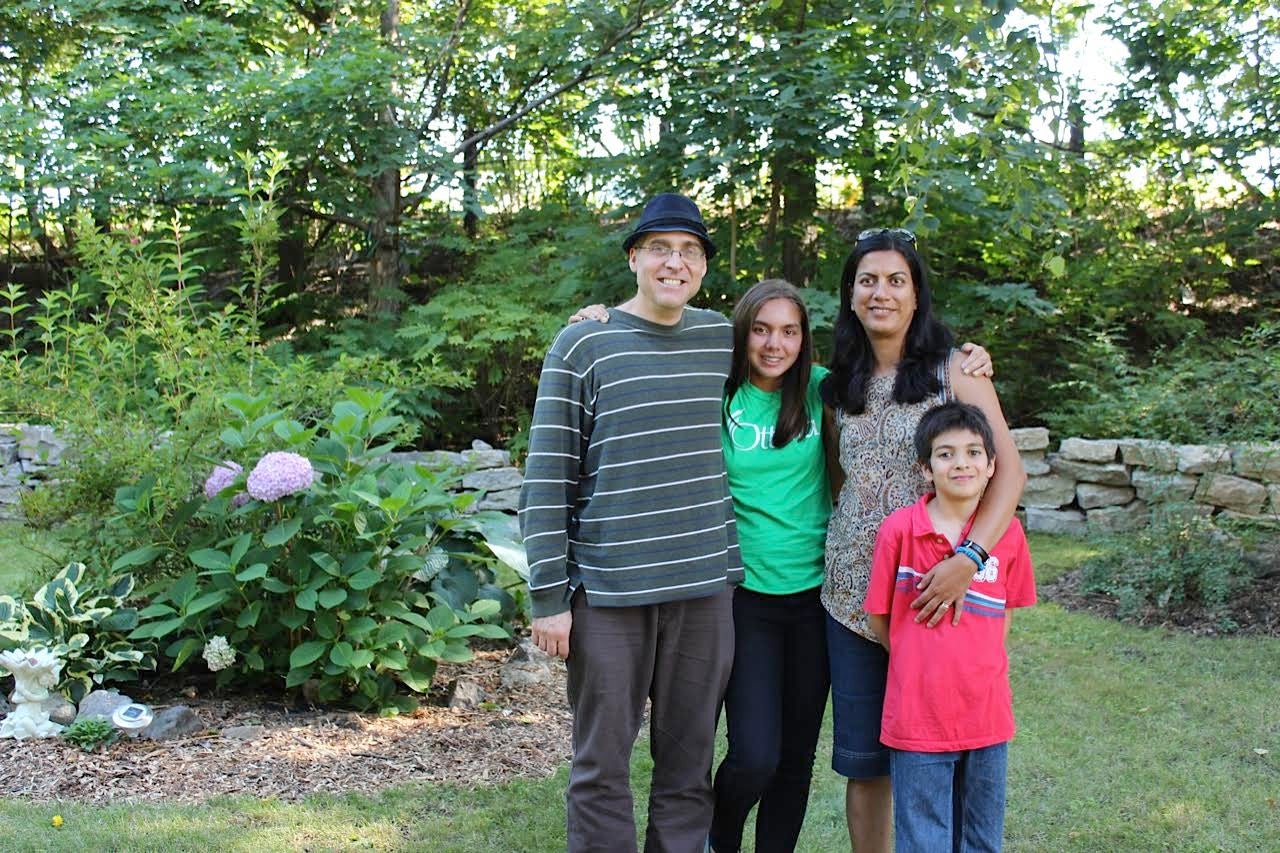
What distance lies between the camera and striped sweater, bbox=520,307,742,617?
2205mm

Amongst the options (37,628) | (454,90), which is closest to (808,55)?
(454,90)

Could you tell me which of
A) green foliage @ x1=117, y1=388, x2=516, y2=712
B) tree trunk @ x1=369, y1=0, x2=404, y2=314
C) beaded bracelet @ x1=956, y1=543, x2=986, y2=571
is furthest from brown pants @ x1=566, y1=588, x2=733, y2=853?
tree trunk @ x1=369, y1=0, x2=404, y2=314

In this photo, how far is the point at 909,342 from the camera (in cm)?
238

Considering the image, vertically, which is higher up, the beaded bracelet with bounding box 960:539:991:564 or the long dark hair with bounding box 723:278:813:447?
the long dark hair with bounding box 723:278:813:447

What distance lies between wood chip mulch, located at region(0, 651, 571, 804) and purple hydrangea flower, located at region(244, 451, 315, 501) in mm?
788

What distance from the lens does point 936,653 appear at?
213 centimetres

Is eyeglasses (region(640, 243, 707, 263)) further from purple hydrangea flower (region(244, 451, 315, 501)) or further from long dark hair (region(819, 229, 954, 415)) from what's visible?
purple hydrangea flower (region(244, 451, 315, 501))

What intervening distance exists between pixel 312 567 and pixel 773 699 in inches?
70.7

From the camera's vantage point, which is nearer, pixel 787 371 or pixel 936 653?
pixel 936 653

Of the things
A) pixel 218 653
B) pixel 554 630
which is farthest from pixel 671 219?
pixel 218 653

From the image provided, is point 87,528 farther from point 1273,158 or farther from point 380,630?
point 1273,158

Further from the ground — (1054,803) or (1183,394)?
(1183,394)

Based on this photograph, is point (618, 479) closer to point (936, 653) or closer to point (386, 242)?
point (936, 653)

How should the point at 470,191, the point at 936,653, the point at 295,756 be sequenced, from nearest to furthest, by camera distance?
the point at 936,653 → the point at 295,756 → the point at 470,191
